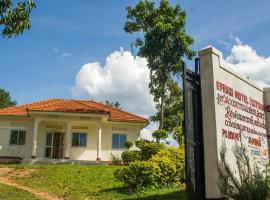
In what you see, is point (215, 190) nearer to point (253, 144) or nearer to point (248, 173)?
point (248, 173)

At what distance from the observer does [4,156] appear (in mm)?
29609

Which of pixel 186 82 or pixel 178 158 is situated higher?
pixel 186 82

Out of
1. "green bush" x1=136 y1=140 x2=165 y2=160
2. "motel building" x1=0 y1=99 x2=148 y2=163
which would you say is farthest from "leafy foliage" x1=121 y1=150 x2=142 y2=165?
"motel building" x1=0 y1=99 x2=148 y2=163

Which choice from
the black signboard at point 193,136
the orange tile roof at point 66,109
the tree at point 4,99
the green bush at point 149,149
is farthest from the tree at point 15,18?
the tree at point 4,99

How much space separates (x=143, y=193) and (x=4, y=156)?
18491 mm

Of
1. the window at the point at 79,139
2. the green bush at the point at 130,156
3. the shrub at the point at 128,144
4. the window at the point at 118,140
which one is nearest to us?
the green bush at the point at 130,156

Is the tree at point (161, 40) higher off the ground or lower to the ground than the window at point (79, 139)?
higher

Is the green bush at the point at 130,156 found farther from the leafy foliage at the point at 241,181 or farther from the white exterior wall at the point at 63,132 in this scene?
the leafy foliage at the point at 241,181

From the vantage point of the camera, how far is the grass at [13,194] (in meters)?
13.9

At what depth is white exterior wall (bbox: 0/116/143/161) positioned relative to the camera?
29.9m

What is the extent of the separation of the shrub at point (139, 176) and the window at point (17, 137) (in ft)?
56.0

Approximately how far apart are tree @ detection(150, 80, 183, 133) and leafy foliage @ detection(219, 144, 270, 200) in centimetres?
2793

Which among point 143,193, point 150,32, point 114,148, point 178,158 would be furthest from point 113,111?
point 143,193

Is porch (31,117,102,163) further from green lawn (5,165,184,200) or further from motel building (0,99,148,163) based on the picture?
green lawn (5,165,184,200)
